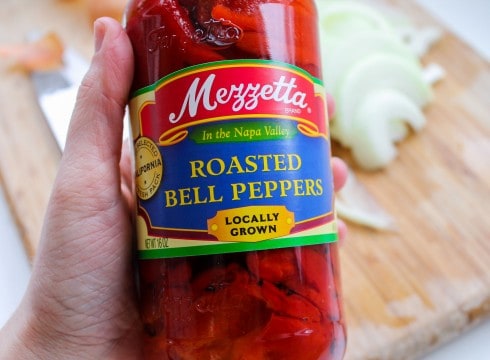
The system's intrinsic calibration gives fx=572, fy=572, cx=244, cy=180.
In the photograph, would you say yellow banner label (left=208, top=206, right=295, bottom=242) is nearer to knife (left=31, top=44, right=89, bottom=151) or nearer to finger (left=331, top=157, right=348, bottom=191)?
finger (left=331, top=157, right=348, bottom=191)

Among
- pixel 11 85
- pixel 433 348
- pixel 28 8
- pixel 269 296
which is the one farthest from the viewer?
pixel 28 8

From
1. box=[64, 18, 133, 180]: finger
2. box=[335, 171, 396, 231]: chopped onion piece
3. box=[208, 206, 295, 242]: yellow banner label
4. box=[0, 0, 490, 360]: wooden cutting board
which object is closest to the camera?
box=[208, 206, 295, 242]: yellow banner label

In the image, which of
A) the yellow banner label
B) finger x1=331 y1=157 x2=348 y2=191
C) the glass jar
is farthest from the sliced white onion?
the yellow banner label

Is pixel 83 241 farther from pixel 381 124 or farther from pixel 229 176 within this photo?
pixel 381 124

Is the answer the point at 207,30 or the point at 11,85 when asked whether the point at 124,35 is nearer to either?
the point at 207,30

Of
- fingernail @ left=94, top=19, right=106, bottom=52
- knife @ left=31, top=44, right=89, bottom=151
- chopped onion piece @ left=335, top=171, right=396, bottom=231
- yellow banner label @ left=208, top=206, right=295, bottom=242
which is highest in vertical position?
knife @ left=31, top=44, right=89, bottom=151

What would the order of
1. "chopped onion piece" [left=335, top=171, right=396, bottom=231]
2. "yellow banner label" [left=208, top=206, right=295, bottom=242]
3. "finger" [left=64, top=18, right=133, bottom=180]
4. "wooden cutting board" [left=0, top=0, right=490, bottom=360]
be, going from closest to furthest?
"yellow banner label" [left=208, top=206, right=295, bottom=242]
"finger" [left=64, top=18, right=133, bottom=180]
"wooden cutting board" [left=0, top=0, right=490, bottom=360]
"chopped onion piece" [left=335, top=171, right=396, bottom=231]

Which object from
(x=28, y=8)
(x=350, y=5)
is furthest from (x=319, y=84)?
(x=28, y=8)

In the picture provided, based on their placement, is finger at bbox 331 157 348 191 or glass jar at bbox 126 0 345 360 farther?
finger at bbox 331 157 348 191
